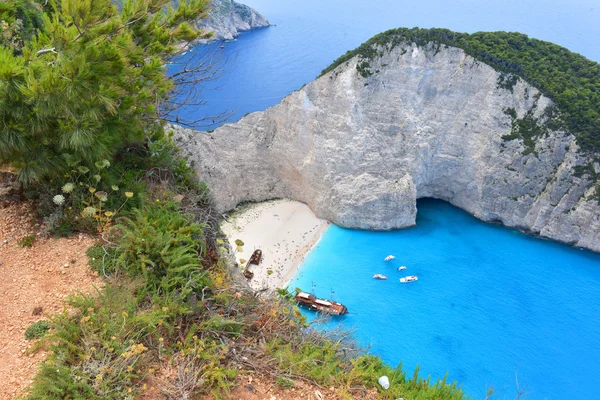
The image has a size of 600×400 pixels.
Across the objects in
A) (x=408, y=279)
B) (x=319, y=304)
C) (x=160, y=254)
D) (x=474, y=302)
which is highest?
(x=160, y=254)

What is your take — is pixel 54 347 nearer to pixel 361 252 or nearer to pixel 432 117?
pixel 361 252

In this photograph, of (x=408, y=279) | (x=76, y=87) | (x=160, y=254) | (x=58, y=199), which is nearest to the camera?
(x=76, y=87)

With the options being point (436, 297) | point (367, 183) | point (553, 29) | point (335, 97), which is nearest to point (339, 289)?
point (436, 297)

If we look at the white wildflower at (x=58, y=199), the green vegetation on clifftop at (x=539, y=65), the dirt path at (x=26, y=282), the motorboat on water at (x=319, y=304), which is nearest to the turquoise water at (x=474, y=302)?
the motorboat on water at (x=319, y=304)

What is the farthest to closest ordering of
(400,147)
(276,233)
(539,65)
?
(400,147)
(539,65)
(276,233)

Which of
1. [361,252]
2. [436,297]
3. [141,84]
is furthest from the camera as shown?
[361,252]

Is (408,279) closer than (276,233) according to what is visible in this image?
Yes

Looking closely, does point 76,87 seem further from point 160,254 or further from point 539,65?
point 539,65

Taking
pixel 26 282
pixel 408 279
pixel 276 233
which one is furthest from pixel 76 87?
pixel 276 233
